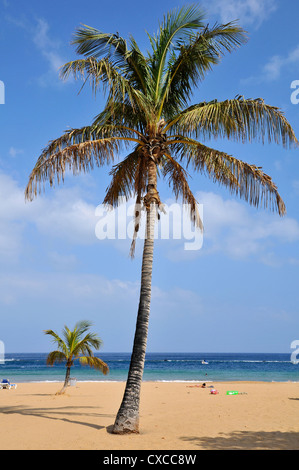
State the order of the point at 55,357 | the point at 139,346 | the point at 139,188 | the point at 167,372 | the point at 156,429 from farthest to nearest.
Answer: the point at 167,372, the point at 55,357, the point at 139,188, the point at 156,429, the point at 139,346

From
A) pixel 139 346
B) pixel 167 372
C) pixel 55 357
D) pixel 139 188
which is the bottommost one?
pixel 167 372

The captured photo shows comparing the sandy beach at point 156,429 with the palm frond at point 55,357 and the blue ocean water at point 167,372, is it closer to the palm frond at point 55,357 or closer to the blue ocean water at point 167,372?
the palm frond at point 55,357

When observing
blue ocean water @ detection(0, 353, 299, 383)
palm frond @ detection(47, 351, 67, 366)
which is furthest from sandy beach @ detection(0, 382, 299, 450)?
blue ocean water @ detection(0, 353, 299, 383)

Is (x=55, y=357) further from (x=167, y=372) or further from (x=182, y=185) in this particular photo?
(x=167, y=372)

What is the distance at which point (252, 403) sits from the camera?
51.1 feet

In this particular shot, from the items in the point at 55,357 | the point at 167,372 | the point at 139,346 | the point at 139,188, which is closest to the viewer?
the point at 139,346

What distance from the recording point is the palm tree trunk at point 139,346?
8.60 m

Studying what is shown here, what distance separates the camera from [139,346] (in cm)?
901

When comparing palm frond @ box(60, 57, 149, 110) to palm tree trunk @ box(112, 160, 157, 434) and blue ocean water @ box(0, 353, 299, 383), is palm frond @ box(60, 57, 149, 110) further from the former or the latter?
blue ocean water @ box(0, 353, 299, 383)

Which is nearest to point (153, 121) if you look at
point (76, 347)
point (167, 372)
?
point (76, 347)

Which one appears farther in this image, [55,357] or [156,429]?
[55,357]
